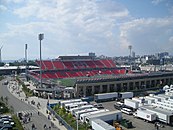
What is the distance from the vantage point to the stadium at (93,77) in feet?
186

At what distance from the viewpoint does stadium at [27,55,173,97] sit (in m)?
56.6

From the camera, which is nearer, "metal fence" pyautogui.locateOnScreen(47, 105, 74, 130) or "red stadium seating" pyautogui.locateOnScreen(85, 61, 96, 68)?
"metal fence" pyautogui.locateOnScreen(47, 105, 74, 130)

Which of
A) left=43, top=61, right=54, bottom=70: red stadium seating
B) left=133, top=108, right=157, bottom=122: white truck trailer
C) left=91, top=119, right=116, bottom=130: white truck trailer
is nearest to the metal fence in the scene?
left=91, top=119, right=116, bottom=130: white truck trailer

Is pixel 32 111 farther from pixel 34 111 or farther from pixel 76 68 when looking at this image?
pixel 76 68

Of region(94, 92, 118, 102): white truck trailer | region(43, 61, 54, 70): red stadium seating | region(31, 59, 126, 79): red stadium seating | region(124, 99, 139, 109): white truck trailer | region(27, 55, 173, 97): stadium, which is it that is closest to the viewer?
region(124, 99, 139, 109): white truck trailer

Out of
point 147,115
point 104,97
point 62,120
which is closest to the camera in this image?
point 62,120

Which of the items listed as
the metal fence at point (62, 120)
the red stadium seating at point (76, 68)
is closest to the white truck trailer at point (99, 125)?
the metal fence at point (62, 120)

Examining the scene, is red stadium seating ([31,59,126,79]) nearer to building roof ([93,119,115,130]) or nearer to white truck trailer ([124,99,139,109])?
white truck trailer ([124,99,139,109])

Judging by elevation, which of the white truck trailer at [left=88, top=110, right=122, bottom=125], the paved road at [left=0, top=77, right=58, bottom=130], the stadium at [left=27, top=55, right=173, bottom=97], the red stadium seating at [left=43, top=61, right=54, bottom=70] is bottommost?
the paved road at [left=0, top=77, right=58, bottom=130]

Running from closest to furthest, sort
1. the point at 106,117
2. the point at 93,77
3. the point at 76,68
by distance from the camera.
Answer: the point at 106,117
the point at 93,77
the point at 76,68

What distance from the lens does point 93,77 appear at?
68438 millimetres

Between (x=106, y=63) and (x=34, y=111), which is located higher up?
(x=106, y=63)

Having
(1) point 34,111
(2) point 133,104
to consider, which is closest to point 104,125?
(2) point 133,104

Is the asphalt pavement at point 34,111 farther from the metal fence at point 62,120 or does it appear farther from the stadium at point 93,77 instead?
the stadium at point 93,77
